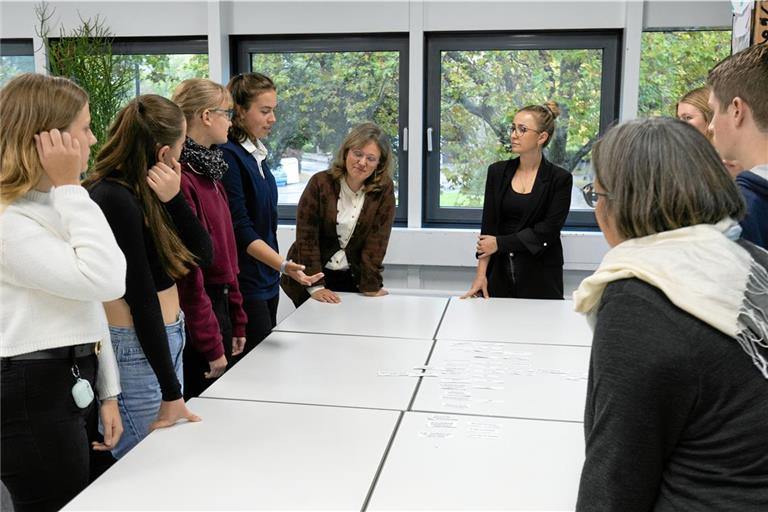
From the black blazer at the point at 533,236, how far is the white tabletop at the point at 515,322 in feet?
0.67

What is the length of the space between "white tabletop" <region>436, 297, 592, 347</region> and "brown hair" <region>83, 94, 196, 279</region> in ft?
3.50

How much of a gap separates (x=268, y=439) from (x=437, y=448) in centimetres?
39

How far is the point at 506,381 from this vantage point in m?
2.02

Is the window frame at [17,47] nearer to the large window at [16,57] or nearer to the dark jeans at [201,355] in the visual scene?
the large window at [16,57]

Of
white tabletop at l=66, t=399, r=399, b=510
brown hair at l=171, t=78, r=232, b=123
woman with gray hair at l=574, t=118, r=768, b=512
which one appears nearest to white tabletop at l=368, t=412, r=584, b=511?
white tabletop at l=66, t=399, r=399, b=510

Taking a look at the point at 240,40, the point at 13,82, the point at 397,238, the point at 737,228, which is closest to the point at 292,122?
the point at 240,40

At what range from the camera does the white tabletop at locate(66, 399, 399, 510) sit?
134 centimetres

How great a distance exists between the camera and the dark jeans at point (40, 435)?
4.65ft

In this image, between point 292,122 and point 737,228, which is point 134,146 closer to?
point 737,228

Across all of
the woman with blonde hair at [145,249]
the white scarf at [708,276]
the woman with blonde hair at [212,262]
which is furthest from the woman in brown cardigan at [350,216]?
the white scarf at [708,276]

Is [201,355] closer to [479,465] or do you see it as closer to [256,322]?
[256,322]

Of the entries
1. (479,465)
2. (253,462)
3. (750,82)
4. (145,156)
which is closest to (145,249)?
(145,156)

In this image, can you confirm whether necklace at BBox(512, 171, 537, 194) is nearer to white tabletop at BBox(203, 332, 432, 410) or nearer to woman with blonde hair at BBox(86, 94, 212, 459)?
white tabletop at BBox(203, 332, 432, 410)

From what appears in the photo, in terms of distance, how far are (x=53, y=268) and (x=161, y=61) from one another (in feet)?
12.4
